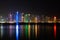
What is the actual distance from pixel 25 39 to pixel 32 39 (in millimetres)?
418

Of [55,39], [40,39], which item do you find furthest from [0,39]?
[55,39]

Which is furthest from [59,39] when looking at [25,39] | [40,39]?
[25,39]

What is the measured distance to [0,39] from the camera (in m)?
9.72

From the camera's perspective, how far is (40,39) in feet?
32.4

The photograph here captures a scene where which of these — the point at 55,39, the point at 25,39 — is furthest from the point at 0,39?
the point at 55,39

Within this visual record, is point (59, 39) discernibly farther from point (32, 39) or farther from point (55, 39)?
point (32, 39)

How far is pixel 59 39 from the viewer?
970cm

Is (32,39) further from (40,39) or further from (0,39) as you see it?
(0,39)

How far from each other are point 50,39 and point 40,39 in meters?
0.54

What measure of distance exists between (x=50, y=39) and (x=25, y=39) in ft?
4.46

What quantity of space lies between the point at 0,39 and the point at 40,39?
6.93 ft

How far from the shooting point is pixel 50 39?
9.71 meters

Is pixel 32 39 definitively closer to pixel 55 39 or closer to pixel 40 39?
pixel 40 39
